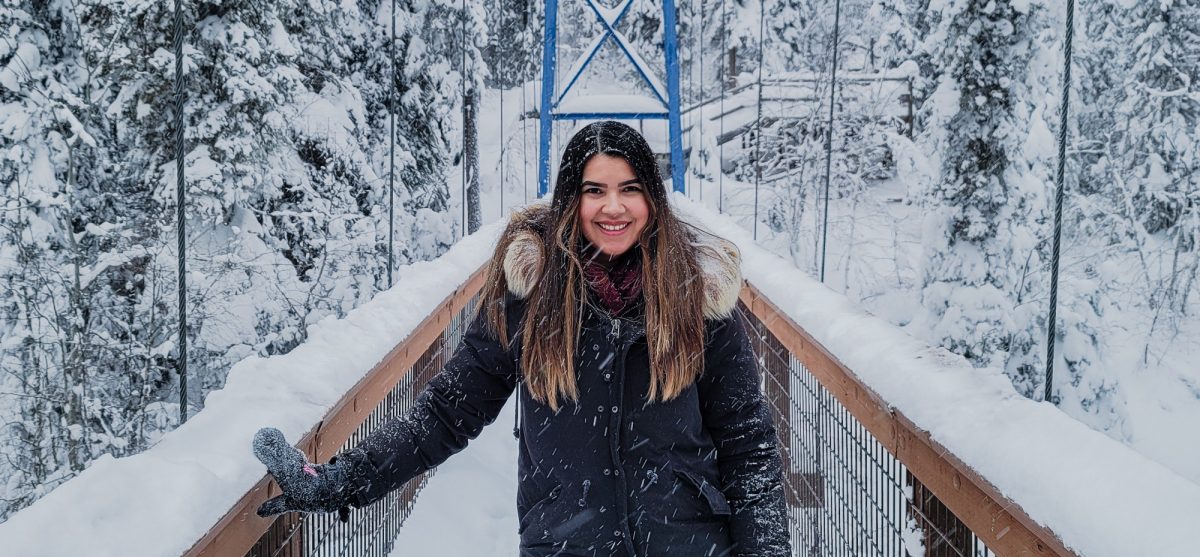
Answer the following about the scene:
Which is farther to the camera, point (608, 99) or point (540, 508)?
point (608, 99)

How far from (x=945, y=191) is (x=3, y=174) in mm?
7670

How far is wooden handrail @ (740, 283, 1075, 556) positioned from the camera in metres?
1.01

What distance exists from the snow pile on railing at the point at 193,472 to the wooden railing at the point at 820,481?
32 millimetres

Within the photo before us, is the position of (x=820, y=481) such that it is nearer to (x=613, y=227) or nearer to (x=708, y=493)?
(x=708, y=493)

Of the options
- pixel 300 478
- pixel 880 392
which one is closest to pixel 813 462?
pixel 880 392

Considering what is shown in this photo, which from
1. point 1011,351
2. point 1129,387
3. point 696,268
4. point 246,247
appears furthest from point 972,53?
point 1129,387

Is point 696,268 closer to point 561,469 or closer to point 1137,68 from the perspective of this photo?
point 561,469

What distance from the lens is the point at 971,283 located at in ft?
27.2

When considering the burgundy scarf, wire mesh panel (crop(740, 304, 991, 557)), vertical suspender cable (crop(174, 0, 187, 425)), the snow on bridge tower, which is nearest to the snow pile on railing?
vertical suspender cable (crop(174, 0, 187, 425))

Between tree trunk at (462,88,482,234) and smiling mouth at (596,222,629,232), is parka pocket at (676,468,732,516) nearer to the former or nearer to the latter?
smiling mouth at (596,222,629,232)

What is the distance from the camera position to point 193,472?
43.4 inches

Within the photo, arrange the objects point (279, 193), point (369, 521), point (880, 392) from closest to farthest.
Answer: point (880, 392), point (369, 521), point (279, 193)

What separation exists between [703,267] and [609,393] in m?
0.26

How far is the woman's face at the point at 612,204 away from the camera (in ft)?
4.66
